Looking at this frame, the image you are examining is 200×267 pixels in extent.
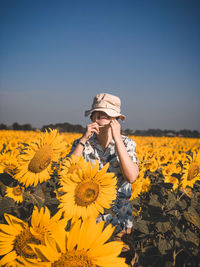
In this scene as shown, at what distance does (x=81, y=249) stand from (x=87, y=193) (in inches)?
24.3

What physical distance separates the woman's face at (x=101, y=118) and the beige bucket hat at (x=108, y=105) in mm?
58

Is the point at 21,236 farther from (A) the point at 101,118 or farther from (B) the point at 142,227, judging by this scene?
(A) the point at 101,118

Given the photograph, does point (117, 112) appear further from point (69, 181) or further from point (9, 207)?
point (9, 207)

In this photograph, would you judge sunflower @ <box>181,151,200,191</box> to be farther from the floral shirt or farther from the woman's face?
the woman's face

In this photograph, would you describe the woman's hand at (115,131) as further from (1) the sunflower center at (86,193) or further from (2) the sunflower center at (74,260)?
(2) the sunflower center at (74,260)

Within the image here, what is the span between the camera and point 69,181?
1247mm

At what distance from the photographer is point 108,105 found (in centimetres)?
233

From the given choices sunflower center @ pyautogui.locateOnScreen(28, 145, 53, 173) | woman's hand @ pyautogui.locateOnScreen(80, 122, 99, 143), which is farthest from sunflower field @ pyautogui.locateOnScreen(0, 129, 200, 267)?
woman's hand @ pyautogui.locateOnScreen(80, 122, 99, 143)

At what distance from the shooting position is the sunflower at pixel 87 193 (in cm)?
124

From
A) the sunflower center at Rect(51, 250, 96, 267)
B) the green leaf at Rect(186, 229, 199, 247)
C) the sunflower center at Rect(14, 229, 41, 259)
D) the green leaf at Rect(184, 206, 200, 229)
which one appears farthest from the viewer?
the green leaf at Rect(184, 206, 200, 229)

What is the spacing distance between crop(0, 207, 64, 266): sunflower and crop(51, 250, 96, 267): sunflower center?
17cm

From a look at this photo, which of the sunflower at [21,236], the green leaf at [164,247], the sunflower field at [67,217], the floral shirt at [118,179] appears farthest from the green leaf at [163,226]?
the sunflower at [21,236]

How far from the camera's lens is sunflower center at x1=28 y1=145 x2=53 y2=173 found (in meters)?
1.19

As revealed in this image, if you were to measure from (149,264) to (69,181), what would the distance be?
94 centimetres
